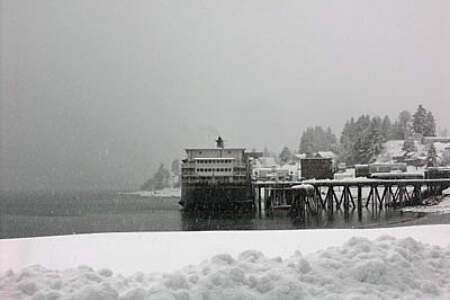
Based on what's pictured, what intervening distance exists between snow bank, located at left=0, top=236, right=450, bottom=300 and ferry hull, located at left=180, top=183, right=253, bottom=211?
14.9 metres

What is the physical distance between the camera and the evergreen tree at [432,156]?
11.0 m

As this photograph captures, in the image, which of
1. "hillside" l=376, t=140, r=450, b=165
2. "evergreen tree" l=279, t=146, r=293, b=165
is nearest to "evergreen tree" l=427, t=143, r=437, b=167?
"hillside" l=376, t=140, r=450, b=165

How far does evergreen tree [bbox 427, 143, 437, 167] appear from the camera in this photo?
1105 centimetres

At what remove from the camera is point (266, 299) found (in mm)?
2707

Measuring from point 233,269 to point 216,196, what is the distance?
16.1 meters

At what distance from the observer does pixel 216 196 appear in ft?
61.9

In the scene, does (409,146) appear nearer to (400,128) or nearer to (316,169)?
(400,128)

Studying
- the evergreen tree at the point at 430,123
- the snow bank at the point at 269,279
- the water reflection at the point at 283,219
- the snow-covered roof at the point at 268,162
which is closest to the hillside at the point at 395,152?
the water reflection at the point at 283,219

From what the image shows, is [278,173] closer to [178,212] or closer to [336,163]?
[336,163]

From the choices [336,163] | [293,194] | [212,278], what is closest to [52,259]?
[212,278]

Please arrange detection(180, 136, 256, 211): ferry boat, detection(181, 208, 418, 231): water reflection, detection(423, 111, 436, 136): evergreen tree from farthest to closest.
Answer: detection(180, 136, 256, 211): ferry boat → detection(181, 208, 418, 231): water reflection → detection(423, 111, 436, 136): evergreen tree

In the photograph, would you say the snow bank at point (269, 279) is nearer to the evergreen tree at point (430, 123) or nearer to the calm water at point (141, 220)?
the evergreen tree at point (430, 123)

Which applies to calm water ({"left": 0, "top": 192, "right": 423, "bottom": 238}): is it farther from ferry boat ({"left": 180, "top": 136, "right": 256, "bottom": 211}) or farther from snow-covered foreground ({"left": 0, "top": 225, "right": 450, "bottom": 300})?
snow-covered foreground ({"left": 0, "top": 225, "right": 450, "bottom": 300})

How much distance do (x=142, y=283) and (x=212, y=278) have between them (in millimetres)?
401
